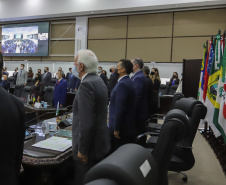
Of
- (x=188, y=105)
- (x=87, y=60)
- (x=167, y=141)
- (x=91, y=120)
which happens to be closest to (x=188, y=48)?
(x=188, y=105)

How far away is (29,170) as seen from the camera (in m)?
1.69

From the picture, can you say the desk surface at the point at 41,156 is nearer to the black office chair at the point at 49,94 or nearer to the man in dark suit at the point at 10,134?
the man in dark suit at the point at 10,134

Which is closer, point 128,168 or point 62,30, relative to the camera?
point 128,168

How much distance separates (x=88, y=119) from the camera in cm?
164

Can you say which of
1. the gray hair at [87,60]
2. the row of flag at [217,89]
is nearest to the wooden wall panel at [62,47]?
the row of flag at [217,89]

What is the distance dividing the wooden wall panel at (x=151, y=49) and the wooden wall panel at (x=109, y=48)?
14.3 inches

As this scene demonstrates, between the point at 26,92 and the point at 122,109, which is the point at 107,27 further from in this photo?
the point at 122,109

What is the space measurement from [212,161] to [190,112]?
171 centimetres

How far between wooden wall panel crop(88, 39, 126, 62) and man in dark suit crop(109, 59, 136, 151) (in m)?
8.41

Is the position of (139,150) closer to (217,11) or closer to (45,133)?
(45,133)

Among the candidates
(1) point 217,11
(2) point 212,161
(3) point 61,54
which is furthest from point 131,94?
(3) point 61,54

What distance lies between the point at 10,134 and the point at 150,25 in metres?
10.2

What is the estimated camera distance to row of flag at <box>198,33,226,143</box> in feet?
9.69

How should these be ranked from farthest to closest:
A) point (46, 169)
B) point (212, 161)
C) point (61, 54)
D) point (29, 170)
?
point (61, 54) → point (212, 161) → point (29, 170) → point (46, 169)
